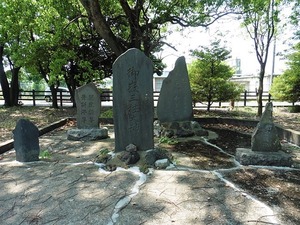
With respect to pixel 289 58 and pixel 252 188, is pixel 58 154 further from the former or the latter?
pixel 289 58

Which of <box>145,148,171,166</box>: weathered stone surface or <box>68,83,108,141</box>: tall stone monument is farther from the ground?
<box>68,83,108,141</box>: tall stone monument

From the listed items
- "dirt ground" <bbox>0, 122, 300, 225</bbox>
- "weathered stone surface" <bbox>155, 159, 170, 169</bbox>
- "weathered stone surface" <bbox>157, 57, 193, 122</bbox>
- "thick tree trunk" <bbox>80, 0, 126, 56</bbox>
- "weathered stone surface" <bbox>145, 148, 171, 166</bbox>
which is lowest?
"dirt ground" <bbox>0, 122, 300, 225</bbox>

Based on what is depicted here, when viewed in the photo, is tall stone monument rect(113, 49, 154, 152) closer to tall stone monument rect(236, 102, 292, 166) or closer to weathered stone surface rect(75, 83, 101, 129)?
tall stone monument rect(236, 102, 292, 166)

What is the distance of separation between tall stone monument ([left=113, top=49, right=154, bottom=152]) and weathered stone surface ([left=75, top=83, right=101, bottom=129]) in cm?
280

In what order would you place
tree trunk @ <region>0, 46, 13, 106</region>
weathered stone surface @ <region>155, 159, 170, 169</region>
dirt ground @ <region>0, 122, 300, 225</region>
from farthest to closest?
tree trunk @ <region>0, 46, 13, 106</region> → weathered stone surface @ <region>155, 159, 170, 169</region> → dirt ground @ <region>0, 122, 300, 225</region>

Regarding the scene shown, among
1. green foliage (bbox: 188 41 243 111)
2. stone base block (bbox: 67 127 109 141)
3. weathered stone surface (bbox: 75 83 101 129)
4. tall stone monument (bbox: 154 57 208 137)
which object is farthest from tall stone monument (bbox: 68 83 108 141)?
green foliage (bbox: 188 41 243 111)

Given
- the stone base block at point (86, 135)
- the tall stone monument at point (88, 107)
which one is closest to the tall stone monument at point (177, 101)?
the stone base block at point (86, 135)

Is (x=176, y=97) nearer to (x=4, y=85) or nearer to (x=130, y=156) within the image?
(x=130, y=156)

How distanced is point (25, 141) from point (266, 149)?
4.34 m

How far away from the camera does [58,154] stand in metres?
5.34

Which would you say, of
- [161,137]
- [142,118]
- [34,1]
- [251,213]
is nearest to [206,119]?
[161,137]

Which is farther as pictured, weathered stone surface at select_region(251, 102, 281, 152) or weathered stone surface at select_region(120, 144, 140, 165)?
weathered stone surface at select_region(251, 102, 281, 152)

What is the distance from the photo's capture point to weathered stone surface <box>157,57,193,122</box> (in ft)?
24.6

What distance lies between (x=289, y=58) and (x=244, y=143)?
26.5 ft
